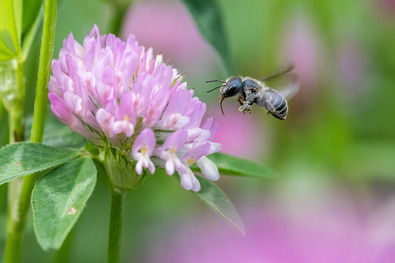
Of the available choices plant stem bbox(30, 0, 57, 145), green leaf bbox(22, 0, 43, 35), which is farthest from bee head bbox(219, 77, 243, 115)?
plant stem bbox(30, 0, 57, 145)

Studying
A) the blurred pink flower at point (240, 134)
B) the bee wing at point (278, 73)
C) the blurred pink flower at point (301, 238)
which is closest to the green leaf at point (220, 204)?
the bee wing at point (278, 73)

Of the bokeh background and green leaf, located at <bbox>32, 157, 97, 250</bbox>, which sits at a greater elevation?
the bokeh background

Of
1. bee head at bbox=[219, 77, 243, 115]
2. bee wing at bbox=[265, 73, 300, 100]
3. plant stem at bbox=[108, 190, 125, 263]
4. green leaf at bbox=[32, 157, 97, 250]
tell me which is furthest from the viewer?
bee wing at bbox=[265, 73, 300, 100]

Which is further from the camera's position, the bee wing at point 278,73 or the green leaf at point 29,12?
the bee wing at point 278,73

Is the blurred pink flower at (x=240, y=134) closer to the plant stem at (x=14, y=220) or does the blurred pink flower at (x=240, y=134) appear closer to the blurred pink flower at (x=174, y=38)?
the blurred pink flower at (x=174, y=38)

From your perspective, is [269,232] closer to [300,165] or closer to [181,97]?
[300,165]

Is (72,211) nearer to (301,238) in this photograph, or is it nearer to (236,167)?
(236,167)

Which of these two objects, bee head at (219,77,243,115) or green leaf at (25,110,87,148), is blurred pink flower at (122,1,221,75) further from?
green leaf at (25,110,87,148)
